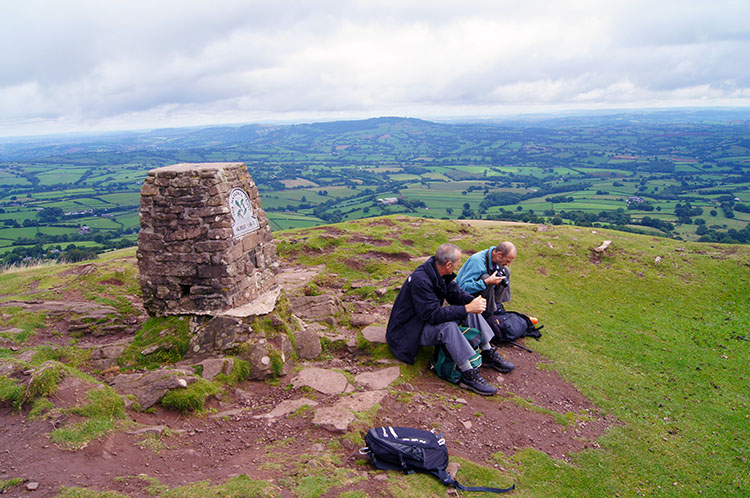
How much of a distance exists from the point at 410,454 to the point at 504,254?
248 inches

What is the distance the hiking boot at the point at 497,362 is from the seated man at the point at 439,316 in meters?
0.33

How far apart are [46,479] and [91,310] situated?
9.65 metres

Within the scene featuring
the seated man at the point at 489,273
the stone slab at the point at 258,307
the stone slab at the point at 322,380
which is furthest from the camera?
the seated man at the point at 489,273

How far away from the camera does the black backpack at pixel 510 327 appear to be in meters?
12.1

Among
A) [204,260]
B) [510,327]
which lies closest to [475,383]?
[510,327]

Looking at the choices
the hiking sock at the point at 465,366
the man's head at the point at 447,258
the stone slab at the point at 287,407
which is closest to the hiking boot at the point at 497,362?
the hiking sock at the point at 465,366

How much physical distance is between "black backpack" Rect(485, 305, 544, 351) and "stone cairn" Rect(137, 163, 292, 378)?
615 cm

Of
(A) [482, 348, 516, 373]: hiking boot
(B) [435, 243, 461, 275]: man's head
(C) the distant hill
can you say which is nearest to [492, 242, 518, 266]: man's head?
(B) [435, 243, 461, 275]: man's head

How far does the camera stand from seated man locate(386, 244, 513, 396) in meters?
9.59

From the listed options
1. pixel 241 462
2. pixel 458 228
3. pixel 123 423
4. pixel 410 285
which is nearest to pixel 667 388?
pixel 410 285

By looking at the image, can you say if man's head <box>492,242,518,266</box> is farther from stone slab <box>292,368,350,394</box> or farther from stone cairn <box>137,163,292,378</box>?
stone cairn <box>137,163,292,378</box>

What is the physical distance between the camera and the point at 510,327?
12500 millimetres

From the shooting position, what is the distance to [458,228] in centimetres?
2633

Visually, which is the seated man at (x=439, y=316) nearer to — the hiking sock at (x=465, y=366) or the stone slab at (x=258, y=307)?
the hiking sock at (x=465, y=366)
